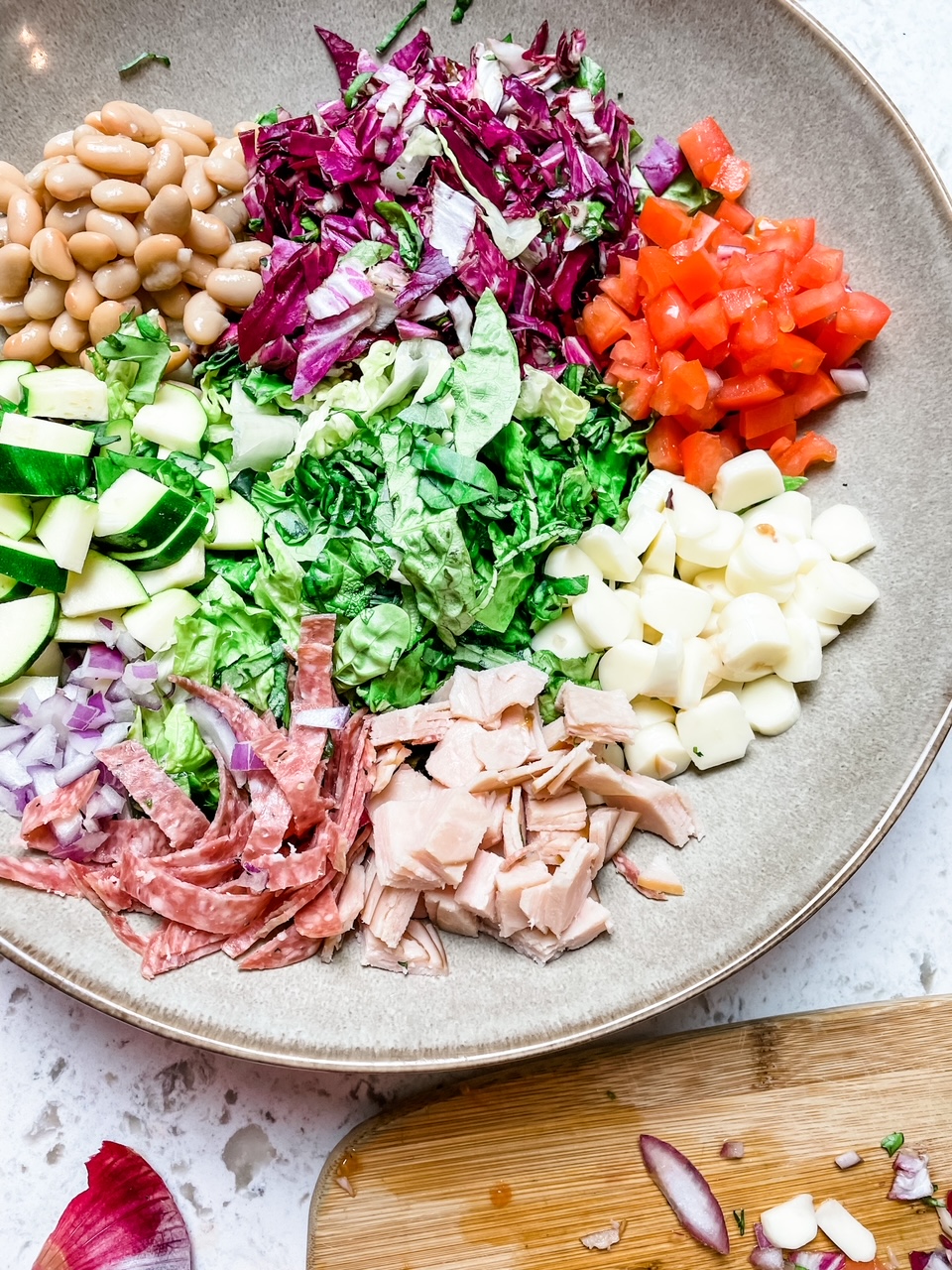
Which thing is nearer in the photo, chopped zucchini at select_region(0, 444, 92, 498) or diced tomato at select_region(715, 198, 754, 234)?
chopped zucchini at select_region(0, 444, 92, 498)

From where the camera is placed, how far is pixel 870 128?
2.02m

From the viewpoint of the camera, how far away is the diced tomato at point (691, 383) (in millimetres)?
1980

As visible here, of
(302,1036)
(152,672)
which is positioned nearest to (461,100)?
(152,672)

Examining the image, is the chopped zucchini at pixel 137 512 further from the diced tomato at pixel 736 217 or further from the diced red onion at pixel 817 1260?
the diced red onion at pixel 817 1260

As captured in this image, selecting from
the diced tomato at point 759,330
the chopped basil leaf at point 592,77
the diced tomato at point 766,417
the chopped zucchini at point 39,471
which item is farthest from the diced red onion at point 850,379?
the chopped zucchini at point 39,471

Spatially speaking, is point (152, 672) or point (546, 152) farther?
point (546, 152)

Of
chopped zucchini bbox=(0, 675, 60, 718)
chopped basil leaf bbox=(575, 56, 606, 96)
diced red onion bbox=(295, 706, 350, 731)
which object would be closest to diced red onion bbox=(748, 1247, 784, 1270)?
diced red onion bbox=(295, 706, 350, 731)

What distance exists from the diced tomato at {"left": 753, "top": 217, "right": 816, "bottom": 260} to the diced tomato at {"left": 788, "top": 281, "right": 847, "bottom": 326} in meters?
0.09

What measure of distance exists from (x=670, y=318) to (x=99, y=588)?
1.30m

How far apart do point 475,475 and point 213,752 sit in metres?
0.77

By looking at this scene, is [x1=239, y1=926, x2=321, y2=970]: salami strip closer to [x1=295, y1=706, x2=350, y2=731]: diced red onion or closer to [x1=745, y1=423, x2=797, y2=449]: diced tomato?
[x1=295, y1=706, x2=350, y2=731]: diced red onion

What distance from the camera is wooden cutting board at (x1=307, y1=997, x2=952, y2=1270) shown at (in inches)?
74.6

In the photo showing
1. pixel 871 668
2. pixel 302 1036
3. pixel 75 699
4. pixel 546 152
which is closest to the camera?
pixel 302 1036

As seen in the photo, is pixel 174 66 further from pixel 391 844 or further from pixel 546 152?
pixel 391 844
